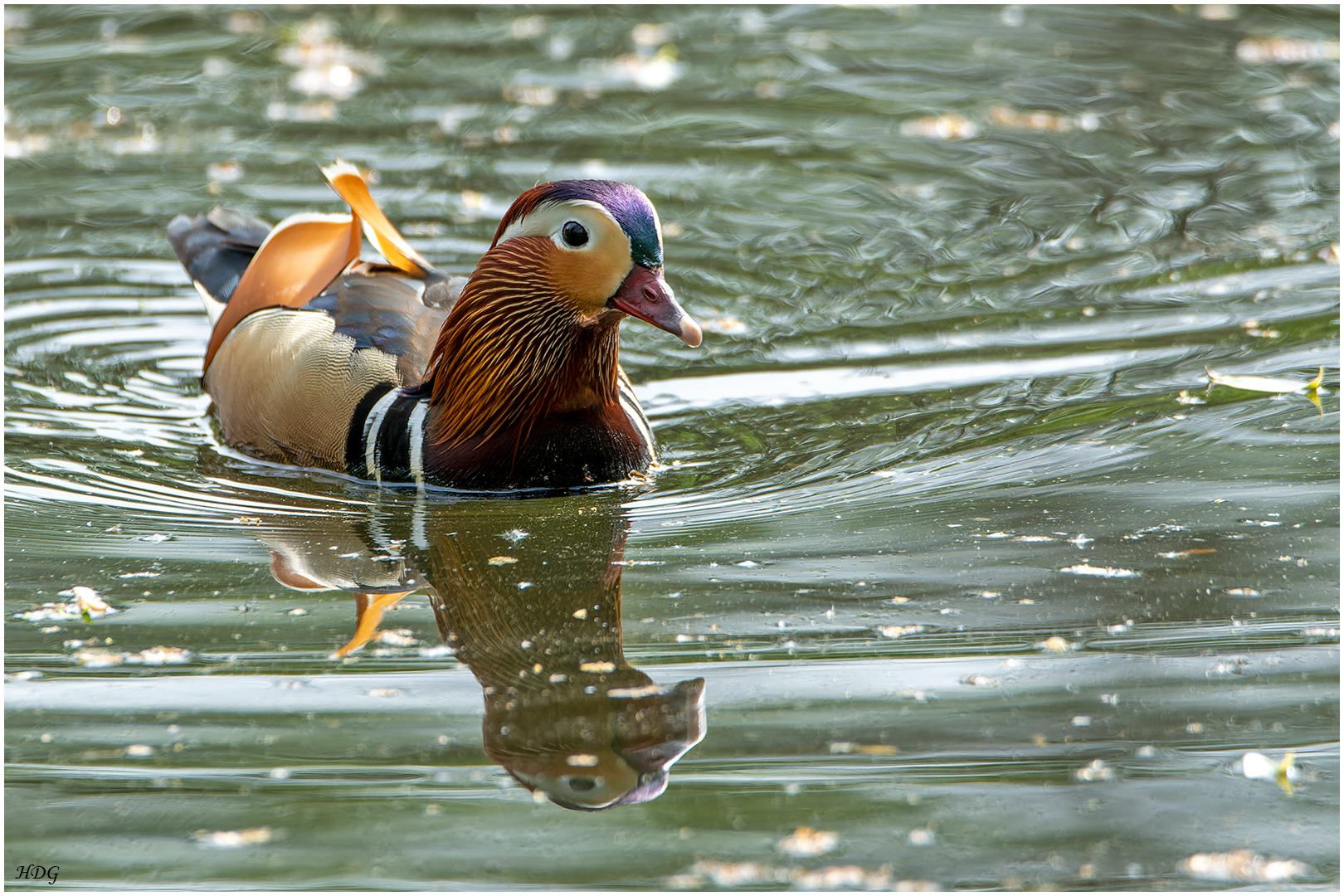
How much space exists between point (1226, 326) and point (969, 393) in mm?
1519

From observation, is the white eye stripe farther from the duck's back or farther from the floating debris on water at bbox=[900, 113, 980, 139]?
the floating debris on water at bbox=[900, 113, 980, 139]

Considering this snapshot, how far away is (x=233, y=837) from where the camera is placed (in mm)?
3787

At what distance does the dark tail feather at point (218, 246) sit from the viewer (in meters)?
7.66

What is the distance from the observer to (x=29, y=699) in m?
4.39

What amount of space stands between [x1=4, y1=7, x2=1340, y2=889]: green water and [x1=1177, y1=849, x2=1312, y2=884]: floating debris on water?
0.01 metres

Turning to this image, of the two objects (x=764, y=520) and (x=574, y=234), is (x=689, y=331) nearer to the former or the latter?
(x=574, y=234)

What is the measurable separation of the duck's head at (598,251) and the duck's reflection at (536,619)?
773 mm

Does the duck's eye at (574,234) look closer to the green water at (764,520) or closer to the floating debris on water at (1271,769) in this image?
the green water at (764,520)

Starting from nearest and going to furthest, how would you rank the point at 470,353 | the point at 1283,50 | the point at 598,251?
1. the point at 598,251
2. the point at 470,353
3. the point at 1283,50

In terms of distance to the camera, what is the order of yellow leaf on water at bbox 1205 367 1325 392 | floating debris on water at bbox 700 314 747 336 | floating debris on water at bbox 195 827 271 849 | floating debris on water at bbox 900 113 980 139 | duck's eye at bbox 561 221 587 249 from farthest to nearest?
floating debris on water at bbox 900 113 980 139, floating debris on water at bbox 700 314 747 336, yellow leaf on water at bbox 1205 367 1325 392, duck's eye at bbox 561 221 587 249, floating debris on water at bbox 195 827 271 849

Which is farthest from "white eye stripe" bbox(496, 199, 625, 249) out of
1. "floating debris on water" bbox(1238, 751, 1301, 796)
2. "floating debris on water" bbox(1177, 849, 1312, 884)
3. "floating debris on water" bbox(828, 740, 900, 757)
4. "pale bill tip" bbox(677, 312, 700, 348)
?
"floating debris on water" bbox(1177, 849, 1312, 884)

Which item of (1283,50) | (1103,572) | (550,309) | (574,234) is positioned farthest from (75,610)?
(1283,50)

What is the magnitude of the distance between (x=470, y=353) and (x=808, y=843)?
282cm

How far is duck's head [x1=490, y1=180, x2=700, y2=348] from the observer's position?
549 cm
